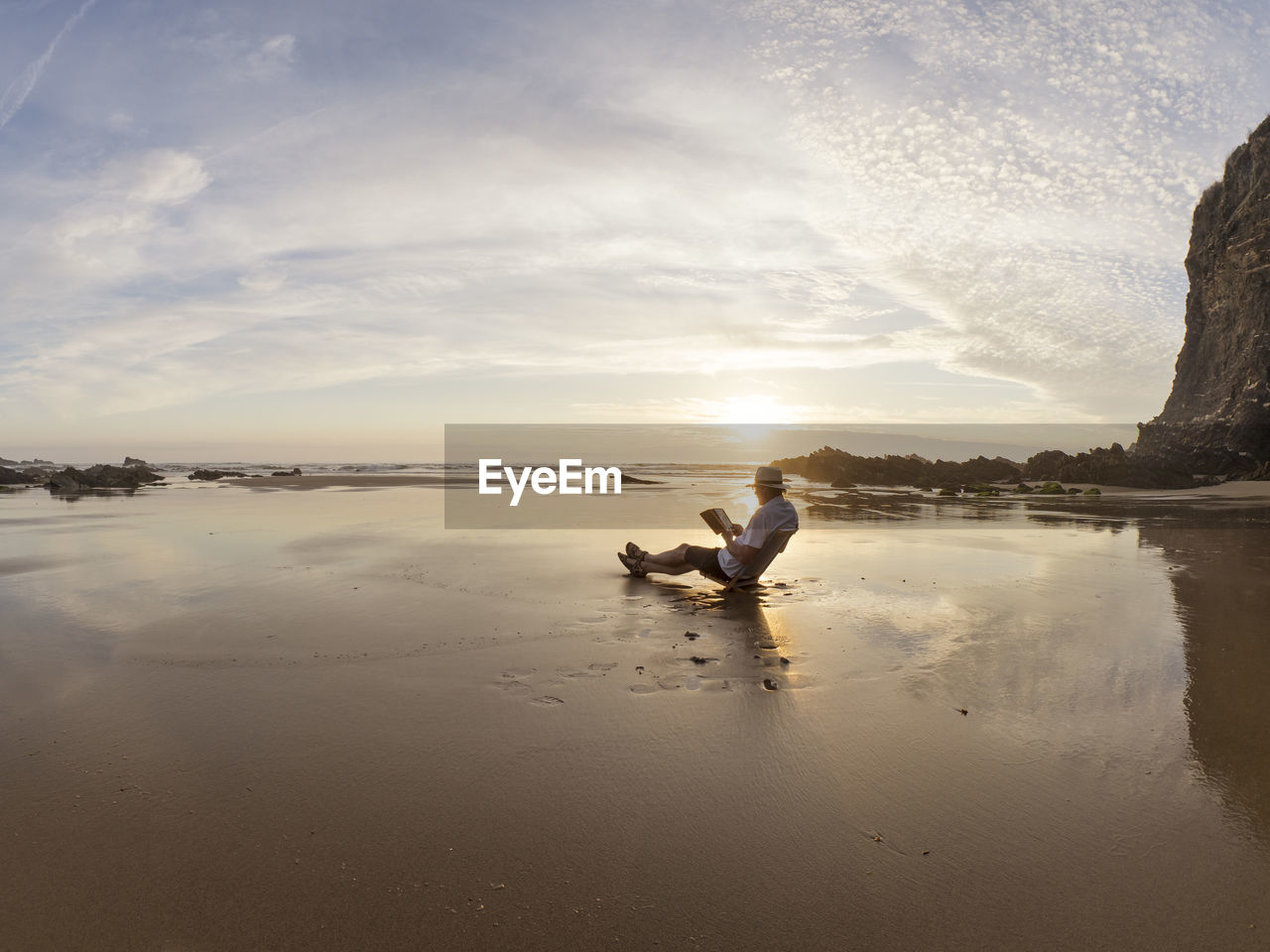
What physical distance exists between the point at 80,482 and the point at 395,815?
1480 inches

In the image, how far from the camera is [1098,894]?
9.05 ft

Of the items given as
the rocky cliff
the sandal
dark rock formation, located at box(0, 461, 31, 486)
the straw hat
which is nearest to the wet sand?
the sandal

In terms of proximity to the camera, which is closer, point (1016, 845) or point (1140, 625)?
point (1016, 845)

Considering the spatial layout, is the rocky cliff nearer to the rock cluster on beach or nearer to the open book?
the rock cluster on beach

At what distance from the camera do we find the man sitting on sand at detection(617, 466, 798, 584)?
27.5ft

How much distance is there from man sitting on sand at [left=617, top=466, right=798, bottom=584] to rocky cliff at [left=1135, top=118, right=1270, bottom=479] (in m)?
33.8

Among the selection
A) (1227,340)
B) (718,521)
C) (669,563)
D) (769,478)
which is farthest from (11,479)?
(1227,340)

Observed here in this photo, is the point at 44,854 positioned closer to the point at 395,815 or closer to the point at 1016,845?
the point at 395,815

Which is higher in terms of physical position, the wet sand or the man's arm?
the man's arm

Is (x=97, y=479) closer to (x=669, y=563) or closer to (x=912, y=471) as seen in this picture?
(x=669, y=563)

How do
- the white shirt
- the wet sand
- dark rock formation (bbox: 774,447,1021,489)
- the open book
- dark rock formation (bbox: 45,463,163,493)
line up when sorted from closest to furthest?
1. the wet sand
2. the white shirt
3. the open book
4. dark rock formation (bbox: 45,463,163,493)
5. dark rock formation (bbox: 774,447,1021,489)

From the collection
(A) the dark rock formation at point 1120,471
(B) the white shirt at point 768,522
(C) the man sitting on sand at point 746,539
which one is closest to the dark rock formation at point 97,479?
(C) the man sitting on sand at point 746,539

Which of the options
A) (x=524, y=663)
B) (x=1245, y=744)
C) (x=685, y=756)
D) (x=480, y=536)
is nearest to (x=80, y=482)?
(x=480, y=536)

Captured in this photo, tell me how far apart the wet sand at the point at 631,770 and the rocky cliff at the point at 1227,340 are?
1294 inches
